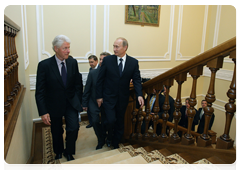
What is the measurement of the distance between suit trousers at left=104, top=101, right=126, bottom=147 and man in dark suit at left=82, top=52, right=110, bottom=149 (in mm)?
231

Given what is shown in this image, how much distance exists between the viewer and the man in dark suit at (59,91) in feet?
7.05

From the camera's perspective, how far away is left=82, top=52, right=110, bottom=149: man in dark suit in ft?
9.73

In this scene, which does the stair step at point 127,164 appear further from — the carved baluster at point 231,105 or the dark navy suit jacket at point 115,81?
the dark navy suit jacket at point 115,81

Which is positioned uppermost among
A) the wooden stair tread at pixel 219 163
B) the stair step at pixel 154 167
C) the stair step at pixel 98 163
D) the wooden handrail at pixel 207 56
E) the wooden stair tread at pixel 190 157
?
the wooden handrail at pixel 207 56

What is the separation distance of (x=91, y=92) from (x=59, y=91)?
2.95 ft

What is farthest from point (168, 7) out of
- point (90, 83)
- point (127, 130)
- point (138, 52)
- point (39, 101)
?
point (39, 101)

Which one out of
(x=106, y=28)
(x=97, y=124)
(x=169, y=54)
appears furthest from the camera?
(x=169, y=54)

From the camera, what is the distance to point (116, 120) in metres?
2.70

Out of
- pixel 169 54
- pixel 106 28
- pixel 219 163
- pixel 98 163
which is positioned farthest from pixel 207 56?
pixel 169 54

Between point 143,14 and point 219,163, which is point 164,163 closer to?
point 219,163

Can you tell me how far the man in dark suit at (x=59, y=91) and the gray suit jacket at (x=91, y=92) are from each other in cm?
59

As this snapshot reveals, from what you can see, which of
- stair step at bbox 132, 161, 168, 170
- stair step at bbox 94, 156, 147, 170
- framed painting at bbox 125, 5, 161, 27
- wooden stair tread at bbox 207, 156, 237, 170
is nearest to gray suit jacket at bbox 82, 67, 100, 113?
stair step at bbox 94, 156, 147, 170

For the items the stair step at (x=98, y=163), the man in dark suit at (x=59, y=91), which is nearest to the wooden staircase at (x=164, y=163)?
the stair step at (x=98, y=163)
